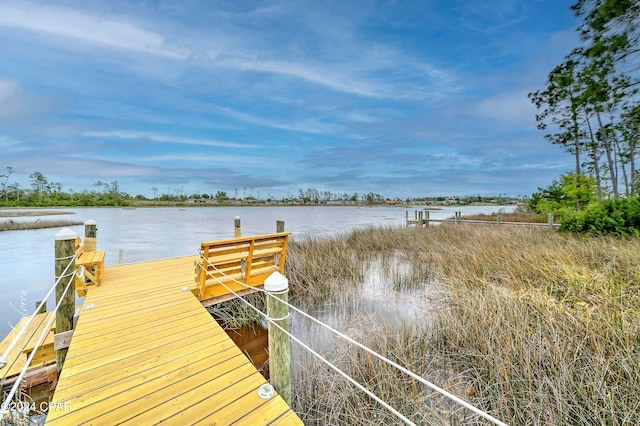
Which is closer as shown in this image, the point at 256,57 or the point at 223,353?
the point at 223,353

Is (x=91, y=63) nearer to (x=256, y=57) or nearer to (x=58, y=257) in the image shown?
(x=256, y=57)

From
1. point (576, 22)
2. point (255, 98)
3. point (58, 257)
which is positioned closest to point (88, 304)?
point (58, 257)

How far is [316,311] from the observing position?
5.02 m

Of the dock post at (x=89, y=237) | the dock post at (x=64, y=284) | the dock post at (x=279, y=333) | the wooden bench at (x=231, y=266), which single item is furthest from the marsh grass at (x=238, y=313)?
the dock post at (x=279, y=333)

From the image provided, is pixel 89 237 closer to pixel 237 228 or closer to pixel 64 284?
pixel 64 284

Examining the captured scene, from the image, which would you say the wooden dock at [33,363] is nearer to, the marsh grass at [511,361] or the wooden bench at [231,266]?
the wooden bench at [231,266]

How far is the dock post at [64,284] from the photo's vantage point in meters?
3.00

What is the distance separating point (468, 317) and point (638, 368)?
4.78 ft

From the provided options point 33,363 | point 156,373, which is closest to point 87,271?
point 33,363

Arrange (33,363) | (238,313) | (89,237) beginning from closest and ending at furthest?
(33,363) → (238,313) → (89,237)

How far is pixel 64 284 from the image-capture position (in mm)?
3213

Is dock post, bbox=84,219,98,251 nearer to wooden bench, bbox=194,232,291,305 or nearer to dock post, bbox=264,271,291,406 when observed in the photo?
wooden bench, bbox=194,232,291,305

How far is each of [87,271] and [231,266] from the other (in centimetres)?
241

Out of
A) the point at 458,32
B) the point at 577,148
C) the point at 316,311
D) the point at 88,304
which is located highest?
the point at 458,32
